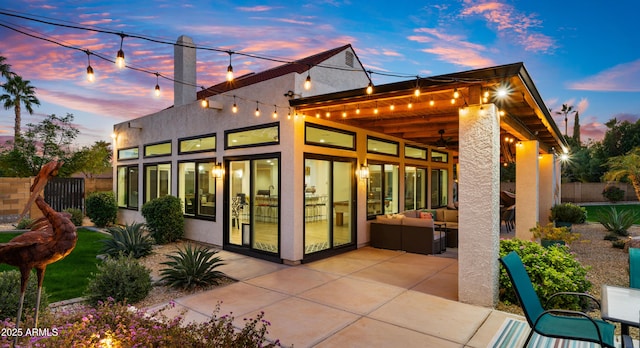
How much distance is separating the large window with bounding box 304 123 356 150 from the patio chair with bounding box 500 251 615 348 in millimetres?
4587

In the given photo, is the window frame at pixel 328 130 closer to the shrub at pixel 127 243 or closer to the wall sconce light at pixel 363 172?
the wall sconce light at pixel 363 172

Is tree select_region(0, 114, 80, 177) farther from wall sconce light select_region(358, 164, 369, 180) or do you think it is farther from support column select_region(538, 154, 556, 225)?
support column select_region(538, 154, 556, 225)

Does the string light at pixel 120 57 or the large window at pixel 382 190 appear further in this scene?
the large window at pixel 382 190

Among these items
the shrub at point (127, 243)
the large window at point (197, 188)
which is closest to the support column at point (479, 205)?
the large window at point (197, 188)

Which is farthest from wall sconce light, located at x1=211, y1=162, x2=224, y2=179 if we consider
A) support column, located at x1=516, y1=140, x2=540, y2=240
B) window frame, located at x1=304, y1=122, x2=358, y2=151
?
support column, located at x1=516, y1=140, x2=540, y2=240

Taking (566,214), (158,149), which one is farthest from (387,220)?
(158,149)

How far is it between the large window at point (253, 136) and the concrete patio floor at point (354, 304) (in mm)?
2645

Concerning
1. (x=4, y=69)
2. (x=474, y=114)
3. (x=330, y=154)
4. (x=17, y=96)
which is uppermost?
(x=4, y=69)

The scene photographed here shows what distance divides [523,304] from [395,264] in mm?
3872

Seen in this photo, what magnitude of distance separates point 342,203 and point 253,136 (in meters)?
2.64

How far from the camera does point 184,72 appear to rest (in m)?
9.86

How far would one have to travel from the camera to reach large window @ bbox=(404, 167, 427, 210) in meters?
10.9

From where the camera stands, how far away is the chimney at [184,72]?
32.2 feet

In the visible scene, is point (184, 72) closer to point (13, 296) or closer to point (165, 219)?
point (165, 219)
